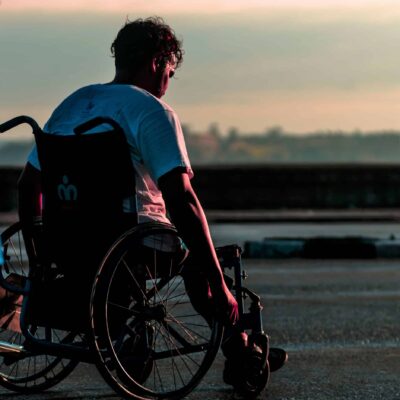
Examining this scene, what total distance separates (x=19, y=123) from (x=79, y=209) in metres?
0.43

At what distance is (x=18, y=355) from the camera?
4926 millimetres

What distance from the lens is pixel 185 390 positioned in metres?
4.84

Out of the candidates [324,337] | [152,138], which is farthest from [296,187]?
[152,138]

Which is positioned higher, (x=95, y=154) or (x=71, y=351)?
(x=95, y=154)

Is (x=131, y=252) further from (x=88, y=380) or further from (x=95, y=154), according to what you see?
(x=88, y=380)

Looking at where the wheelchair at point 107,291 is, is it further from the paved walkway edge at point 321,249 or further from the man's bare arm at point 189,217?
the paved walkway edge at point 321,249

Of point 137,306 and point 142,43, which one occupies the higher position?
point 142,43

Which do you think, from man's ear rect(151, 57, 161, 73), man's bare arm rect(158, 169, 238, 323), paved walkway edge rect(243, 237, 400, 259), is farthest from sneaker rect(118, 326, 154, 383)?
paved walkway edge rect(243, 237, 400, 259)

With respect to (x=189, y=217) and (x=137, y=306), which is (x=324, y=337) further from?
(x=189, y=217)

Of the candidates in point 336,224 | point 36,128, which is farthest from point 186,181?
point 336,224

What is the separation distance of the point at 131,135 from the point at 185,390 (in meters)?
0.96

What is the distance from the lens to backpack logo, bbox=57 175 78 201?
15.4ft

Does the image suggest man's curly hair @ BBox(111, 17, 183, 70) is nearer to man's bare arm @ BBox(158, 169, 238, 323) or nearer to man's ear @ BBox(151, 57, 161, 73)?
man's ear @ BBox(151, 57, 161, 73)

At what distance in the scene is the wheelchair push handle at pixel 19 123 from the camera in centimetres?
477
